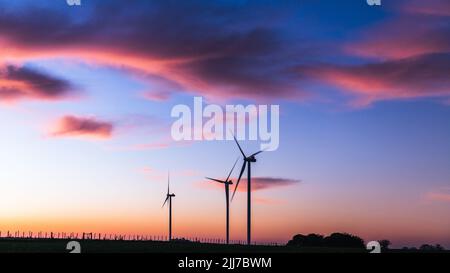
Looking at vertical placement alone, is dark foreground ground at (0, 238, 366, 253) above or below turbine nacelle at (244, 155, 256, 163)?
below

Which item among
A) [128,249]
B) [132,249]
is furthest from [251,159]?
[128,249]

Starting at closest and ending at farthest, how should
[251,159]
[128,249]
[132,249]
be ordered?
[128,249] → [132,249] → [251,159]

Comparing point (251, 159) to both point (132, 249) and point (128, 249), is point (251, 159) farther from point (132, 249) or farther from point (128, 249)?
point (128, 249)

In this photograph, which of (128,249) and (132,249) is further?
(132,249)

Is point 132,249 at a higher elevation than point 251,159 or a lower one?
lower

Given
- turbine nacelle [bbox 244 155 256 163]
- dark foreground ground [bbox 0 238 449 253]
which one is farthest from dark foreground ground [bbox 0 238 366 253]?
turbine nacelle [bbox 244 155 256 163]

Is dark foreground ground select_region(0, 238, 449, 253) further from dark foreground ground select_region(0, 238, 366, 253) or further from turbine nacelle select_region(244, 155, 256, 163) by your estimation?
turbine nacelle select_region(244, 155, 256, 163)

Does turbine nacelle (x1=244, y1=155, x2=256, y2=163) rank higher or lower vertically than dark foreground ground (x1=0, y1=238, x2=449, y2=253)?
higher

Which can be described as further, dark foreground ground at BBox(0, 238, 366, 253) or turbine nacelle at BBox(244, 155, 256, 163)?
turbine nacelle at BBox(244, 155, 256, 163)
